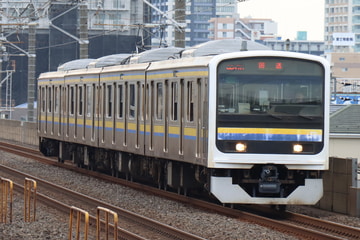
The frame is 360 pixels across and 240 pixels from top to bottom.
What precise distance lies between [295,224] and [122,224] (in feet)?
9.20

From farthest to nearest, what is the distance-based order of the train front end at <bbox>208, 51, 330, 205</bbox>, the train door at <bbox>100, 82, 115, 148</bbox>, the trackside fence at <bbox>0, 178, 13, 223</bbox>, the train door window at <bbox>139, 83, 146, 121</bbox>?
the train door at <bbox>100, 82, 115, 148</bbox>
the train door window at <bbox>139, 83, 146, 121</bbox>
the train front end at <bbox>208, 51, 330, 205</bbox>
the trackside fence at <bbox>0, 178, 13, 223</bbox>

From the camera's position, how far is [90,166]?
27.1 meters

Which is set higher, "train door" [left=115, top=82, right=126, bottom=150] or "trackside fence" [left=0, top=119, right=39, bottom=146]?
"train door" [left=115, top=82, right=126, bottom=150]

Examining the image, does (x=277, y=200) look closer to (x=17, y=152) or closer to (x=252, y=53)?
(x=252, y=53)

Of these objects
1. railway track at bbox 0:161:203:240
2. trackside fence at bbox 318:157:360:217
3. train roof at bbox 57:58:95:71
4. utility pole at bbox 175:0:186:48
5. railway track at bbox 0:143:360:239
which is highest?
utility pole at bbox 175:0:186:48

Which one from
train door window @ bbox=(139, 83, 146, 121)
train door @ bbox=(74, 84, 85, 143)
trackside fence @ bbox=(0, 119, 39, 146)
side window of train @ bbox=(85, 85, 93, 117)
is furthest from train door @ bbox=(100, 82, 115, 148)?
trackside fence @ bbox=(0, 119, 39, 146)

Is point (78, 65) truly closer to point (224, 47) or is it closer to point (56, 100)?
point (56, 100)

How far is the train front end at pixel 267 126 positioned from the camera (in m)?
16.2

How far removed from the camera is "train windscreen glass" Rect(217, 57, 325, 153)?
16203 mm

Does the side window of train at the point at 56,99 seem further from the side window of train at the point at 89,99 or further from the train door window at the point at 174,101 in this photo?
the train door window at the point at 174,101

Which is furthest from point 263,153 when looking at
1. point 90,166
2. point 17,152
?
point 17,152

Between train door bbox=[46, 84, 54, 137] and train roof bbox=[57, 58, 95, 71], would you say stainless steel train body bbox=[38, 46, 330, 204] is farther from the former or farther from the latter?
train door bbox=[46, 84, 54, 137]

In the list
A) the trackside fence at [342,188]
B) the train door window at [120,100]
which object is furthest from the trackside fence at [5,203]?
the train door window at [120,100]

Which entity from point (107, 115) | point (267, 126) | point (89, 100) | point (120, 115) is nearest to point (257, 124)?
point (267, 126)
